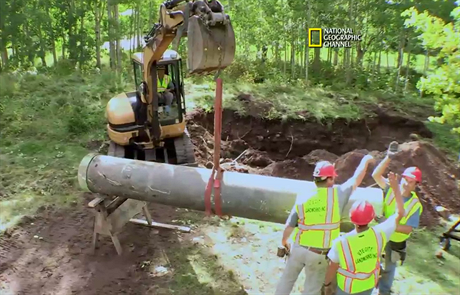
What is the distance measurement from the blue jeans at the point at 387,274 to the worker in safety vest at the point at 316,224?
96 cm

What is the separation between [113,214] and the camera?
6.48m

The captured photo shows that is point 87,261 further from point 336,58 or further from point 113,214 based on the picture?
point 336,58

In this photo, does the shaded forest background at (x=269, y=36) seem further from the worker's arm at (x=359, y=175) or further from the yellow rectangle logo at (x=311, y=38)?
the worker's arm at (x=359, y=175)

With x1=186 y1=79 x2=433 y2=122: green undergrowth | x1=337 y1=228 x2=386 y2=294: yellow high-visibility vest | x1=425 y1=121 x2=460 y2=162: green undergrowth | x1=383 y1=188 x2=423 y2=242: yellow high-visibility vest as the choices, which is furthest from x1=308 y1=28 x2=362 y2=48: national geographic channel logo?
x1=337 y1=228 x2=386 y2=294: yellow high-visibility vest

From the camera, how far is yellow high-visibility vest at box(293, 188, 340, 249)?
4.23m

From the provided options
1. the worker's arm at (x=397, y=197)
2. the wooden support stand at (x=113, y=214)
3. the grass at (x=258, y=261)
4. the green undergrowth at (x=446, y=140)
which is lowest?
the grass at (x=258, y=261)

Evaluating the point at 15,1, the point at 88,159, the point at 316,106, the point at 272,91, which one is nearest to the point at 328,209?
the point at 88,159

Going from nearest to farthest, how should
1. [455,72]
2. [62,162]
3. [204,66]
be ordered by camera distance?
[204,66]
[455,72]
[62,162]

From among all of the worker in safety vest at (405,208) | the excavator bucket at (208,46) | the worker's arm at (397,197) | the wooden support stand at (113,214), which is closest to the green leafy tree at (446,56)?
the worker in safety vest at (405,208)

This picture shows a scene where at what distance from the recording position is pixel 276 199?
540 cm

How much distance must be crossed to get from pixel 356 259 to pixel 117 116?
581 cm

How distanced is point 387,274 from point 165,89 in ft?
17.4

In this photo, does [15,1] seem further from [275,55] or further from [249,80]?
[275,55]

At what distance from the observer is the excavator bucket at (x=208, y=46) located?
492 centimetres
